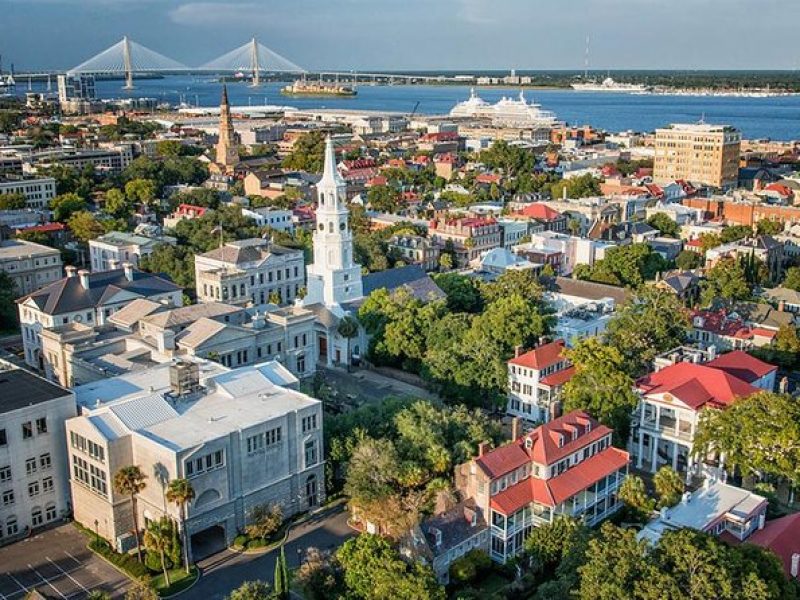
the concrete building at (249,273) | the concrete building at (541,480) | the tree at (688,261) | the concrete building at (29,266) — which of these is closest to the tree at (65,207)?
the concrete building at (29,266)

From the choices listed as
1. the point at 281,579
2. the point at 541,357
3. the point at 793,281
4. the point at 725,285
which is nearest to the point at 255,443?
the point at 281,579

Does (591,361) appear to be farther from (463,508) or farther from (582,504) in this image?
(463,508)

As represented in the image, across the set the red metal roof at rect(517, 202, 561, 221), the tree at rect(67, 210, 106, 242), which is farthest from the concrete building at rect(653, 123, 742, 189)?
the tree at rect(67, 210, 106, 242)

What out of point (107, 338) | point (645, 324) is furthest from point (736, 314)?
point (107, 338)

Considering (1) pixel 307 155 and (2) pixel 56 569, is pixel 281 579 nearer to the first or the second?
(2) pixel 56 569

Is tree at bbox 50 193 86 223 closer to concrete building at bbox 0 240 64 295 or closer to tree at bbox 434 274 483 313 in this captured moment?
concrete building at bbox 0 240 64 295

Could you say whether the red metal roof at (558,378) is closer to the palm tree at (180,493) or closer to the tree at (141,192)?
the palm tree at (180,493)
